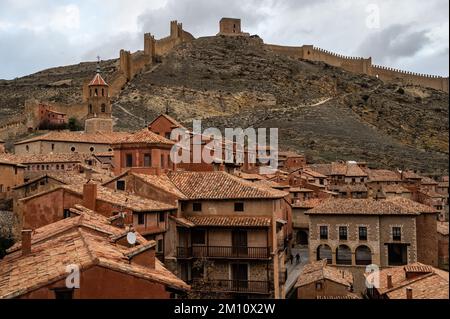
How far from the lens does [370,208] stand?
120 feet

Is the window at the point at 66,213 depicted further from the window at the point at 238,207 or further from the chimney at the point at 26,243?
the window at the point at 238,207

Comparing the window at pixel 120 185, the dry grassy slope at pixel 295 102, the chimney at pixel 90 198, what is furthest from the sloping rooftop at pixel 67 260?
the dry grassy slope at pixel 295 102

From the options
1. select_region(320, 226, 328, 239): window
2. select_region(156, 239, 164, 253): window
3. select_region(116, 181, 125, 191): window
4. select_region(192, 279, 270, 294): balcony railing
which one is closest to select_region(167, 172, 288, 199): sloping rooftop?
select_region(116, 181, 125, 191): window

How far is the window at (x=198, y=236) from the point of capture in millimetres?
27641

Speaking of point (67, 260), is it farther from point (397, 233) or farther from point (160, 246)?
point (397, 233)

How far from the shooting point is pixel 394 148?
3863 inches

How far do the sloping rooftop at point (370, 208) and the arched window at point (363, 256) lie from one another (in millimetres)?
2887

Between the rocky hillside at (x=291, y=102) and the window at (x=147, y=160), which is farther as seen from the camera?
the rocky hillside at (x=291, y=102)

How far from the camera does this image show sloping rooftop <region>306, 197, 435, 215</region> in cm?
3509

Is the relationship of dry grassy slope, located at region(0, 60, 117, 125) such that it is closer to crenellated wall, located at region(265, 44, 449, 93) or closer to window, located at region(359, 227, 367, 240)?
crenellated wall, located at region(265, 44, 449, 93)

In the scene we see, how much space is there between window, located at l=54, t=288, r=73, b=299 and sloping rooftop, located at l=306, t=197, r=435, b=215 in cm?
2556

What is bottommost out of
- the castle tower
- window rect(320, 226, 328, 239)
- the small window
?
window rect(320, 226, 328, 239)

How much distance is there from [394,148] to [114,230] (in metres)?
85.3

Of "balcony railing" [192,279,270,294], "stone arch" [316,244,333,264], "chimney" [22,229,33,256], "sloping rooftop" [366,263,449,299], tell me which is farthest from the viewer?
"stone arch" [316,244,333,264]
